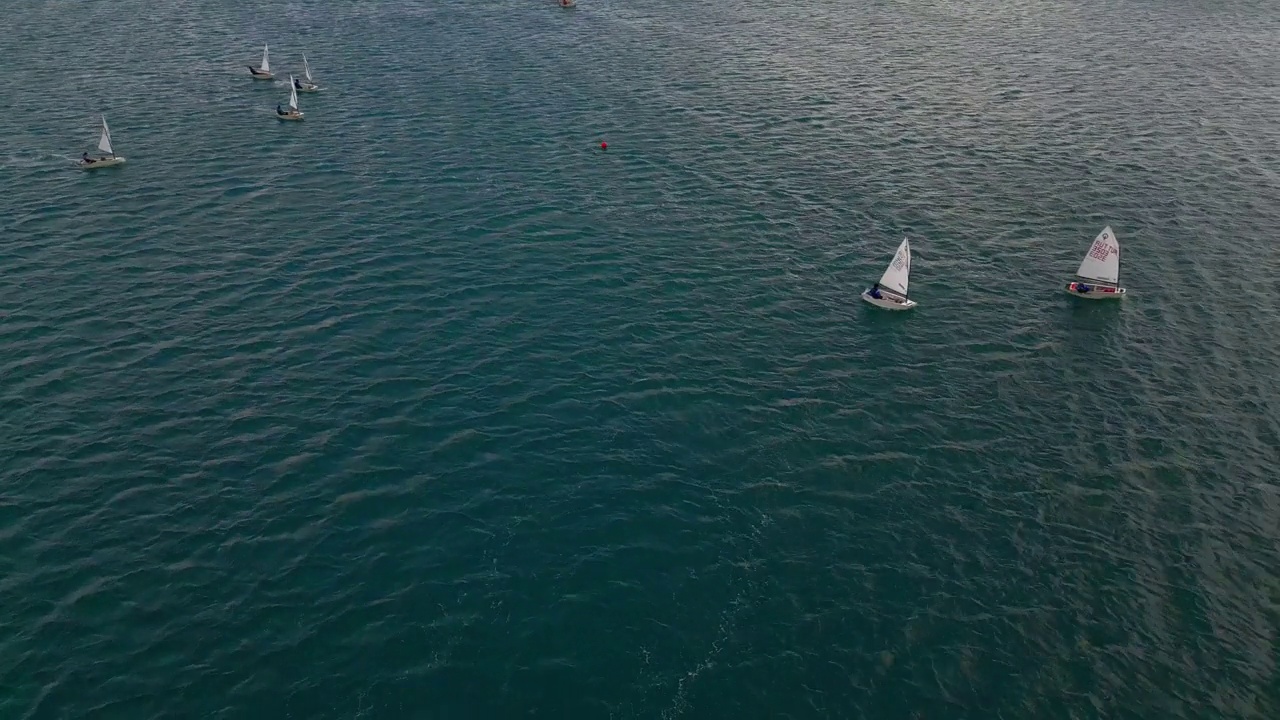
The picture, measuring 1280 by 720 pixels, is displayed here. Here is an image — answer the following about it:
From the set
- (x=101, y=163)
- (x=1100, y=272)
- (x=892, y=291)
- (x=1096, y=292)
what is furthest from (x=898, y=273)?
(x=101, y=163)

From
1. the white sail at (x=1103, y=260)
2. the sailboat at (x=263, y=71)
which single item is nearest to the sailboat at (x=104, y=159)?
the sailboat at (x=263, y=71)

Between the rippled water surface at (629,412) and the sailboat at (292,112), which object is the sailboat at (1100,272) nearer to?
the rippled water surface at (629,412)

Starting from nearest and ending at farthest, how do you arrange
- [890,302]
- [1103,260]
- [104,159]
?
[890,302] < [1103,260] < [104,159]

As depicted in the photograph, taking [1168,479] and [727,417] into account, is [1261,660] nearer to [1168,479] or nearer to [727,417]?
[1168,479]

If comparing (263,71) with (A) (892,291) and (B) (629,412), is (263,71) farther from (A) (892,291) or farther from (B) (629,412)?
(A) (892,291)

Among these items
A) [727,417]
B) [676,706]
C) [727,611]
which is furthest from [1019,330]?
[676,706]
